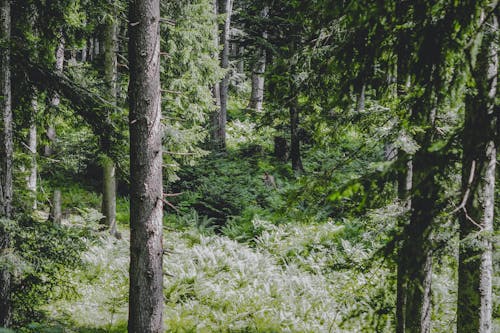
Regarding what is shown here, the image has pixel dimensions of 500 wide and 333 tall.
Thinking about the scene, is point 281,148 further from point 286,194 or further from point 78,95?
point 78,95

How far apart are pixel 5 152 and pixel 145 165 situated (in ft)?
6.35

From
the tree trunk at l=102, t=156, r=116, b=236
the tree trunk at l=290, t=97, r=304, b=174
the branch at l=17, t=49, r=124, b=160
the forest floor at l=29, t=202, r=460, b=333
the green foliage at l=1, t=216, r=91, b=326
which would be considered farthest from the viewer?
the tree trunk at l=290, t=97, r=304, b=174

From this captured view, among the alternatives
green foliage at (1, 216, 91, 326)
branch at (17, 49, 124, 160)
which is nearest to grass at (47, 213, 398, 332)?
green foliage at (1, 216, 91, 326)

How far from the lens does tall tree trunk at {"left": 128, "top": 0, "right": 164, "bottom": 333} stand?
5.05 meters

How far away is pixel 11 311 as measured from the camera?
A: 5234 millimetres

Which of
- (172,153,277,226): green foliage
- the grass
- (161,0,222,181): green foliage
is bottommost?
the grass

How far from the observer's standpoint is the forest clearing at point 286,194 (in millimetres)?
2277

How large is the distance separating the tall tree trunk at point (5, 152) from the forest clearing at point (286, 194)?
18 mm

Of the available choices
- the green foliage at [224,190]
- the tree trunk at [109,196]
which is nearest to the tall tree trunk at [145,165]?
the tree trunk at [109,196]

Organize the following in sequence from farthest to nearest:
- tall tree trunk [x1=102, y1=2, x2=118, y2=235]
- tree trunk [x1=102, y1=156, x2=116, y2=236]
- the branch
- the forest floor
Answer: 1. tree trunk [x1=102, y1=156, x2=116, y2=236]
2. tall tree trunk [x1=102, y1=2, x2=118, y2=235]
3. the forest floor
4. the branch

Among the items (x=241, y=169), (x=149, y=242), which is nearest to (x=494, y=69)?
(x=149, y=242)

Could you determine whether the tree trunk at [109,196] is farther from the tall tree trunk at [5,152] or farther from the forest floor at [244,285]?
the tall tree trunk at [5,152]

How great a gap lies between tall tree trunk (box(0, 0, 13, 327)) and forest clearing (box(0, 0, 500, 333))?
0.02 m

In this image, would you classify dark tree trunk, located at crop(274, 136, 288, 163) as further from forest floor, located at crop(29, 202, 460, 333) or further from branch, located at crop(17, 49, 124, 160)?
branch, located at crop(17, 49, 124, 160)
